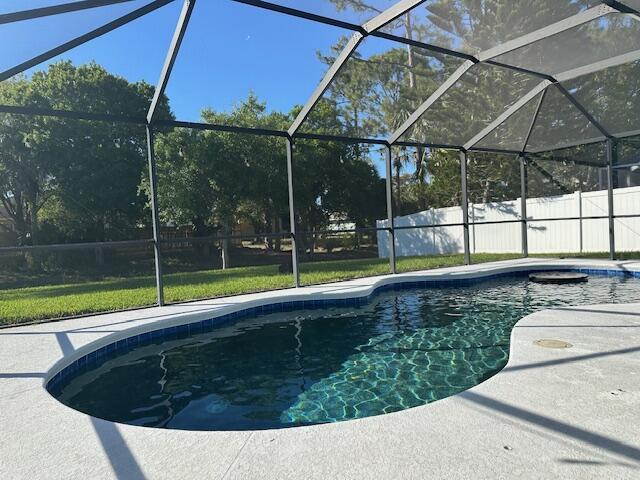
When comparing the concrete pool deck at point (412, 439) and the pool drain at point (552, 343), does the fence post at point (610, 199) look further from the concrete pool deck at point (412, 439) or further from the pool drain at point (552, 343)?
the concrete pool deck at point (412, 439)

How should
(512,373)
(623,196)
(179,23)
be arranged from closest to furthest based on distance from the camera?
(512,373), (179,23), (623,196)

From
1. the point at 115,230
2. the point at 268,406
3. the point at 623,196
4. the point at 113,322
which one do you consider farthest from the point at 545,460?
the point at 115,230

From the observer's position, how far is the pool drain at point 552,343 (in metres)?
3.55

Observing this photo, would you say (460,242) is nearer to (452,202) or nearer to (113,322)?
(452,202)

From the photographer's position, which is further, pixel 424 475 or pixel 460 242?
pixel 460 242

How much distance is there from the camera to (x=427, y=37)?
21.3 ft

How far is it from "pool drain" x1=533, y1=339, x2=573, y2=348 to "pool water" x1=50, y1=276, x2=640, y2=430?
1.21ft

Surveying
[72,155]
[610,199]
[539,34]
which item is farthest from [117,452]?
[72,155]

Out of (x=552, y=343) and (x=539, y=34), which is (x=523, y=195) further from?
(x=552, y=343)


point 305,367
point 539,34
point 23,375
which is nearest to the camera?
point 23,375

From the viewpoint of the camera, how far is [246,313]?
6219 millimetres

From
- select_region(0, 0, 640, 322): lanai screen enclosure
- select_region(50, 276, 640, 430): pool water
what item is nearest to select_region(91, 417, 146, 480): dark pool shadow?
select_region(50, 276, 640, 430): pool water

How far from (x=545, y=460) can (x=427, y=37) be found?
6.13 m

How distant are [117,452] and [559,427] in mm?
2197
